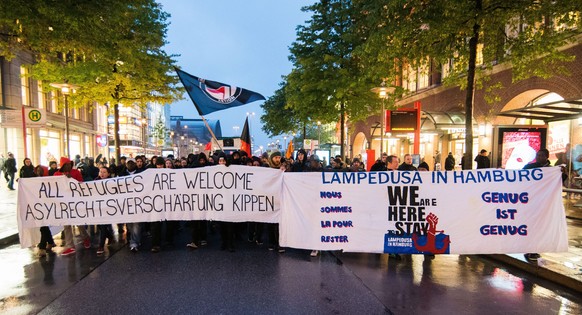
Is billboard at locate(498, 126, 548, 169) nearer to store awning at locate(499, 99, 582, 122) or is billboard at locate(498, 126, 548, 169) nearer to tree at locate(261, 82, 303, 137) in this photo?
store awning at locate(499, 99, 582, 122)

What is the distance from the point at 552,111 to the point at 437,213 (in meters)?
8.97

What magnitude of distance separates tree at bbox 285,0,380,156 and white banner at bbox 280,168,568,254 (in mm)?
10013

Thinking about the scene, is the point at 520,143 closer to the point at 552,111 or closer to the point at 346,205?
the point at 552,111

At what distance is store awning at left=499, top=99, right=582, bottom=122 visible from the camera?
9990 millimetres

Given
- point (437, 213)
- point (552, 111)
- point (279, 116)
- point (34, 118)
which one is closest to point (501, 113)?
point (552, 111)

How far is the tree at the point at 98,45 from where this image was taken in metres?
7.44


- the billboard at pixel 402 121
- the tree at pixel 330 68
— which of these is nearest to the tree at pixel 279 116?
the tree at pixel 330 68

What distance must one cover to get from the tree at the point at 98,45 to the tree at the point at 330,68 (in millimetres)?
6566

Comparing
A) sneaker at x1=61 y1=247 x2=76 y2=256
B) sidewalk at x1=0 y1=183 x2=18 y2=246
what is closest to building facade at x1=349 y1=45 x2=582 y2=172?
sneaker at x1=61 y1=247 x2=76 y2=256

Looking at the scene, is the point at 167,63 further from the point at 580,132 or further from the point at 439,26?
the point at 580,132

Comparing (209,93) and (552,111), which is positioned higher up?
(209,93)

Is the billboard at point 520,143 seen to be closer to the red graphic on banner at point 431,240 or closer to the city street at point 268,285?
the city street at point 268,285

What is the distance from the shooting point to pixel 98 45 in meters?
8.55

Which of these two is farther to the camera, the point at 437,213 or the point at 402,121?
the point at 402,121
